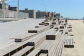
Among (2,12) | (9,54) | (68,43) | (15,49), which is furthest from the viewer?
(2,12)

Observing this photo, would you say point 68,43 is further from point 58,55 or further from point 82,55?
point 58,55

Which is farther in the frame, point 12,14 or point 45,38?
point 12,14

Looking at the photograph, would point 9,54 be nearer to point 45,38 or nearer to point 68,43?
point 45,38

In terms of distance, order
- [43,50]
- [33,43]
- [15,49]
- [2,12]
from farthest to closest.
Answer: [2,12]
[33,43]
[43,50]
[15,49]

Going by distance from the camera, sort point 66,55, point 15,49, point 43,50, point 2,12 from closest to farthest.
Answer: point 15,49 < point 43,50 < point 66,55 < point 2,12

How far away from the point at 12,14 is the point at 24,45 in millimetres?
24881

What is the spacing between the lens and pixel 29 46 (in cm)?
652

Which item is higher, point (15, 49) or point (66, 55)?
point (15, 49)

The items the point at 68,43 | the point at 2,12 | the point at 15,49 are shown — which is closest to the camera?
the point at 15,49

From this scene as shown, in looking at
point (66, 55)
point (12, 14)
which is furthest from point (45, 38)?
point (12, 14)

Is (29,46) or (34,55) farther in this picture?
(29,46)

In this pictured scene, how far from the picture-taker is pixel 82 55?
951 centimetres

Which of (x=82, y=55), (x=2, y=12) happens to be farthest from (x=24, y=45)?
(x=2, y=12)

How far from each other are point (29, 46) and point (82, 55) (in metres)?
3.78
